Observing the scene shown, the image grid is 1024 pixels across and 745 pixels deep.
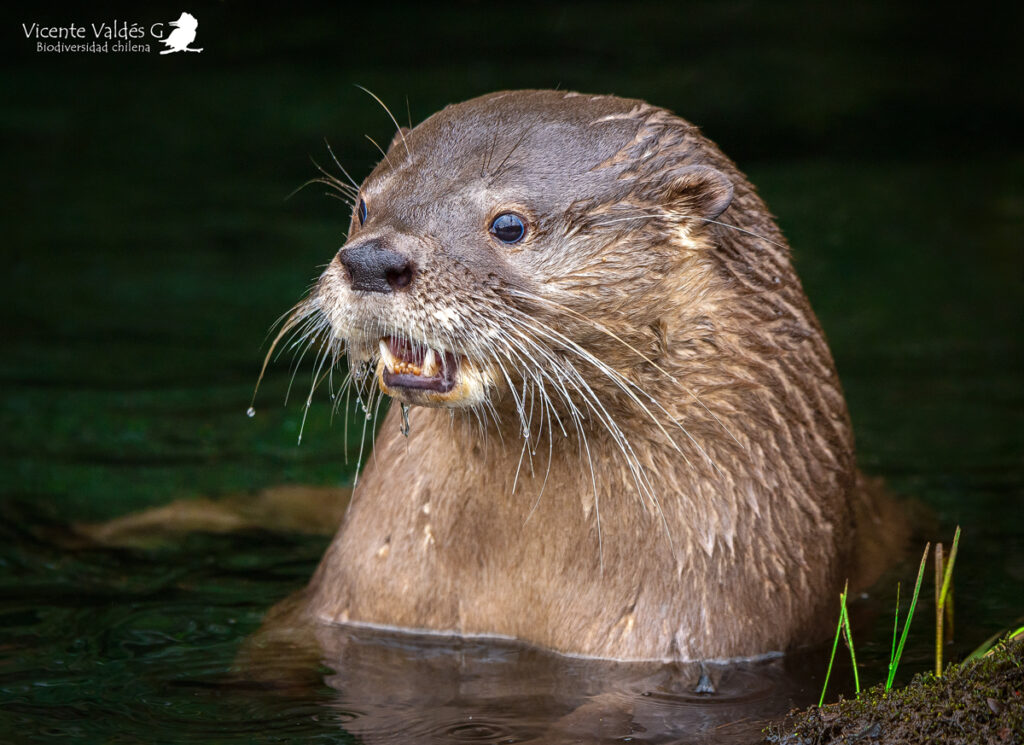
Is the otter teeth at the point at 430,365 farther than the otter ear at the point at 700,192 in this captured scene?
No

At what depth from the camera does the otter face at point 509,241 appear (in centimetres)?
331

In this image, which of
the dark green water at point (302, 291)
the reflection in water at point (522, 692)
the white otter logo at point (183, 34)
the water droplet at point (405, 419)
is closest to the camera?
the reflection in water at point (522, 692)

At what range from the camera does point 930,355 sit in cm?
686

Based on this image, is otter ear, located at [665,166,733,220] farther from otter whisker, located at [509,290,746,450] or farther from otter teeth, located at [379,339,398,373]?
otter teeth, located at [379,339,398,373]

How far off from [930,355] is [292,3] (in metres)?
6.34

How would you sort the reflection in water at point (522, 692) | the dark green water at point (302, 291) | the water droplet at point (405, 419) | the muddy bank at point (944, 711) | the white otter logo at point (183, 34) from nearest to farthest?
the muddy bank at point (944, 711)
the reflection in water at point (522, 692)
the water droplet at point (405, 419)
the dark green water at point (302, 291)
the white otter logo at point (183, 34)

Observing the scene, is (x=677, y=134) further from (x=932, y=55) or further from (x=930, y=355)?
(x=932, y=55)

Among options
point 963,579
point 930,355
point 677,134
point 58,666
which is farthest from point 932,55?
point 58,666

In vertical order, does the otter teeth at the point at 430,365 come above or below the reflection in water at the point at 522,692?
above

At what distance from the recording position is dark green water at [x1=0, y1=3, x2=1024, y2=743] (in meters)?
3.87

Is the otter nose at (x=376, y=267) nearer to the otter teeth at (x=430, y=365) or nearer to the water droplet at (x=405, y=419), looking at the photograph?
the otter teeth at (x=430, y=365)

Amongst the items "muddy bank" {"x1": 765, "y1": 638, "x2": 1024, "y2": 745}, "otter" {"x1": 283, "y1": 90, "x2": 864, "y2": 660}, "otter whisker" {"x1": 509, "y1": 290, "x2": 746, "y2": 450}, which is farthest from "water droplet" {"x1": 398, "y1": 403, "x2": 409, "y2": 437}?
"muddy bank" {"x1": 765, "y1": 638, "x2": 1024, "y2": 745}

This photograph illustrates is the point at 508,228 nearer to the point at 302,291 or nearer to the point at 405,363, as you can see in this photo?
the point at 405,363

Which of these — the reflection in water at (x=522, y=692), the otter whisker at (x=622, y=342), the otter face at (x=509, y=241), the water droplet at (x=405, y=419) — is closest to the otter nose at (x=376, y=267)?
the otter face at (x=509, y=241)
